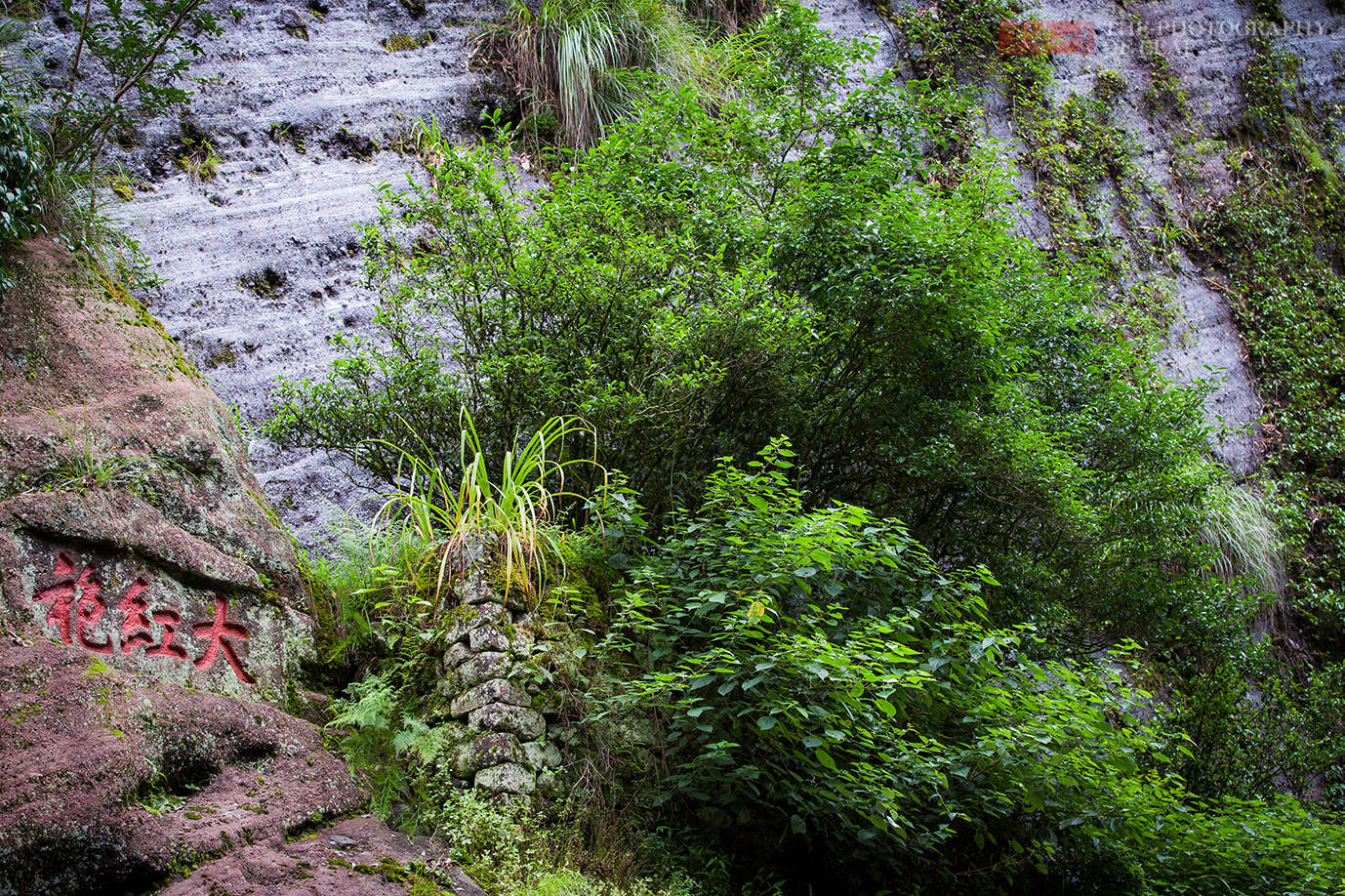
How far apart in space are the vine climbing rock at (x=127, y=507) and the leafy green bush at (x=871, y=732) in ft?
5.25

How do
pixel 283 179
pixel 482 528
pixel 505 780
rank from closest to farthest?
pixel 505 780
pixel 482 528
pixel 283 179

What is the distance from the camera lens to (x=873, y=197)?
5.54m

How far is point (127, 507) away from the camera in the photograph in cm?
357

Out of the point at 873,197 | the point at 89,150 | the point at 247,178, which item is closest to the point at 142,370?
the point at 89,150

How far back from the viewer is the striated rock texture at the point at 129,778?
2648mm

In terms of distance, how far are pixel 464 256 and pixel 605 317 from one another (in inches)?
35.4

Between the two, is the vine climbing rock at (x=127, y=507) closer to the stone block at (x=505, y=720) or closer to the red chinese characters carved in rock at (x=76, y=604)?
the red chinese characters carved in rock at (x=76, y=604)

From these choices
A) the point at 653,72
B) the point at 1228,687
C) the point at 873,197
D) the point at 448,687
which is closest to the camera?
the point at 448,687

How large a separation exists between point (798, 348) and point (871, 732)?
7.20 ft

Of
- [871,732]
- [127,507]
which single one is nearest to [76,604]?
[127,507]

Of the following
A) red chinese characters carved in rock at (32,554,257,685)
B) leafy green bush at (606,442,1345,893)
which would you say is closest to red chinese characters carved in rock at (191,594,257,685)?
red chinese characters carved in rock at (32,554,257,685)

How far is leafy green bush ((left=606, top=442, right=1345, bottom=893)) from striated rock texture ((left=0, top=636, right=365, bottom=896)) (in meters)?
1.41

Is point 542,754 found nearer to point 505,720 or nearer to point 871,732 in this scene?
point 505,720

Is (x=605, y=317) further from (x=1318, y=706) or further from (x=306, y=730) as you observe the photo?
(x=1318, y=706)
